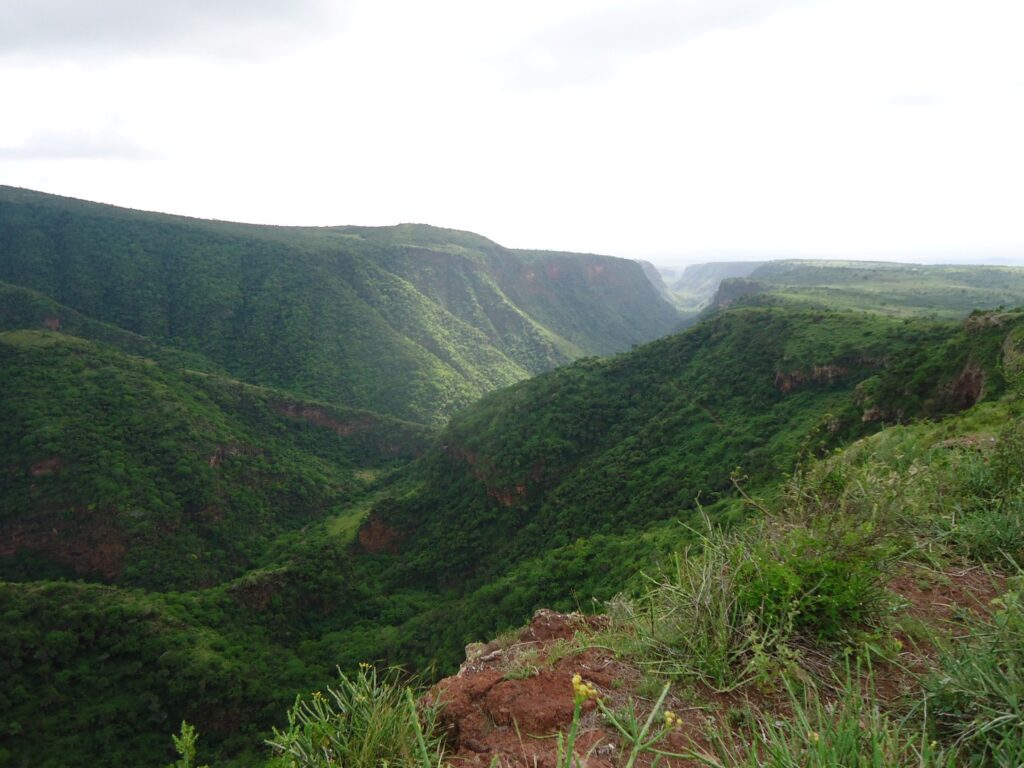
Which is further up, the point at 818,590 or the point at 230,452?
the point at 818,590

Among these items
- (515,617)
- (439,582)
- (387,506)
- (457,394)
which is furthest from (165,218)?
(515,617)

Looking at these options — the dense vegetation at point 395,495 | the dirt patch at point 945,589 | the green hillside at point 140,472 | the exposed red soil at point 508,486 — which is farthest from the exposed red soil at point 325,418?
the dirt patch at point 945,589

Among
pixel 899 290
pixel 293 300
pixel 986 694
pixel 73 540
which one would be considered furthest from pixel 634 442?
pixel 899 290

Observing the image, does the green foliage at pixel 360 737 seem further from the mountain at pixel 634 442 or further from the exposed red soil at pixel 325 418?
the exposed red soil at pixel 325 418

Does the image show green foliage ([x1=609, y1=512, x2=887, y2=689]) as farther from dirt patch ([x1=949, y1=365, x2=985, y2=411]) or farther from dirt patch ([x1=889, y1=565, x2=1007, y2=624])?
dirt patch ([x1=949, y1=365, x2=985, y2=411])

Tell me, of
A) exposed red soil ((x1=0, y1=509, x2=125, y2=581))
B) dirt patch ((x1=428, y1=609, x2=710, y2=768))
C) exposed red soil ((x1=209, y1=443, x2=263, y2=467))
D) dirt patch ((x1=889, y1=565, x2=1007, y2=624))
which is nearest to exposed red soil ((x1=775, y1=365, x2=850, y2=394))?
dirt patch ((x1=889, y1=565, x2=1007, y2=624))

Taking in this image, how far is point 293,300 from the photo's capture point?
8862 centimetres

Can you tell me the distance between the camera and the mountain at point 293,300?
81.4 metres

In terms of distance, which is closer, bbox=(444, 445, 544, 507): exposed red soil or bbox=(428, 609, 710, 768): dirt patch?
bbox=(428, 609, 710, 768): dirt patch

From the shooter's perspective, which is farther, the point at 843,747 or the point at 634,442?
the point at 634,442

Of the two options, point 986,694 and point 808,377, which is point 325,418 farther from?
point 986,694

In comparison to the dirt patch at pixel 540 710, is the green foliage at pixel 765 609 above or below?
above

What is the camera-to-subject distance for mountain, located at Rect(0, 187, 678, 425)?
81438 mm

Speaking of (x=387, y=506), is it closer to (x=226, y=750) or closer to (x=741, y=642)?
(x=226, y=750)
